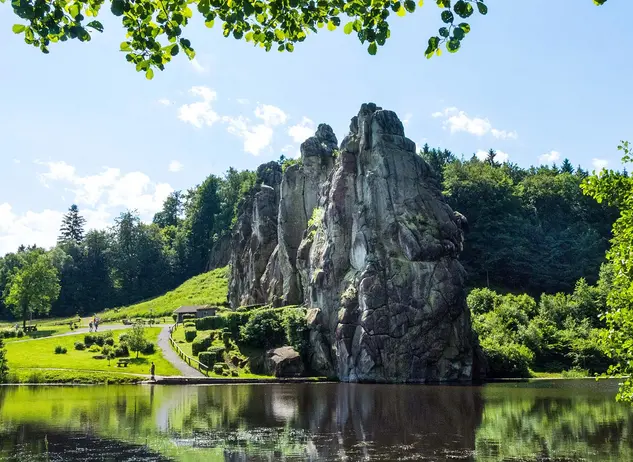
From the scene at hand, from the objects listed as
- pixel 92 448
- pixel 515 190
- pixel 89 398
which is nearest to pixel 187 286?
pixel 515 190

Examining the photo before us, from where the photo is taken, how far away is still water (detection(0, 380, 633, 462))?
26.9 meters

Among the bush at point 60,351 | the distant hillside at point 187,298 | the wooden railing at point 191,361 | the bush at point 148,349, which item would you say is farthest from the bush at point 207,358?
the distant hillside at point 187,298

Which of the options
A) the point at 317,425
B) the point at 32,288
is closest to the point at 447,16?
the point at 317,425

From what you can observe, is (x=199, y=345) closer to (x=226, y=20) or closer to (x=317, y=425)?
(x=317, y=425)

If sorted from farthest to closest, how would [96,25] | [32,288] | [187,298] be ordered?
[187,298], [32,288], [96,25]

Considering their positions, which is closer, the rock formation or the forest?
the rock formation

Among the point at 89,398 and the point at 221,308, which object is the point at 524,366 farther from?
the point at 221,308

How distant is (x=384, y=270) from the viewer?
73125mm

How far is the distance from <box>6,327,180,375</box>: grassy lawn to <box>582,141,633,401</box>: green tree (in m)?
58.7

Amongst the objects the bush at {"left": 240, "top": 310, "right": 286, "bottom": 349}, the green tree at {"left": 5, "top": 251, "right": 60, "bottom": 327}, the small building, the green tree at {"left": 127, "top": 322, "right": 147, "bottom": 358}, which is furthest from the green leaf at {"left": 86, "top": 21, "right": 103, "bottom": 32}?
the green tree at {"left": 5, "top": 251, "right": 60, "bottom": 327}

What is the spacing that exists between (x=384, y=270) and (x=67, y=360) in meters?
44.0

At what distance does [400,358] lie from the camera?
6900cm

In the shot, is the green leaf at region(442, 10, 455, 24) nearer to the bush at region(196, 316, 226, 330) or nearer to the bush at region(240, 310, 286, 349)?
A: the bush at region(240, 310, 286, 349)

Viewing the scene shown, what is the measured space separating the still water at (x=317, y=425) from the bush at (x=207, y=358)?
1560cm
